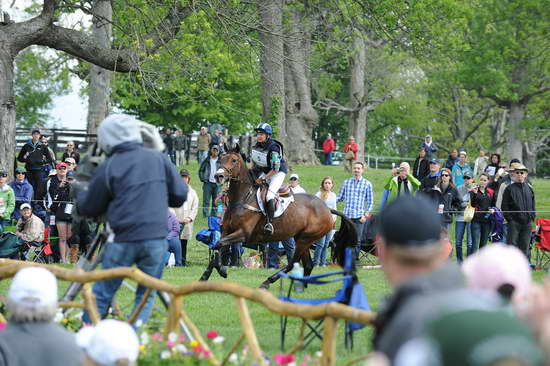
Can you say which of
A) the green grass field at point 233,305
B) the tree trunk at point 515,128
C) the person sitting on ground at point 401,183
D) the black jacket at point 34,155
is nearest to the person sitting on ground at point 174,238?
the green grass field at point 233,305

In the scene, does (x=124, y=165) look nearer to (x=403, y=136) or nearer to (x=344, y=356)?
(x=344, y=356)

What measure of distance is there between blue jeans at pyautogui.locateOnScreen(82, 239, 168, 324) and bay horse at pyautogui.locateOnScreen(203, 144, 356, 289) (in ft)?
21.7

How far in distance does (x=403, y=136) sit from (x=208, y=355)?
2774 inches

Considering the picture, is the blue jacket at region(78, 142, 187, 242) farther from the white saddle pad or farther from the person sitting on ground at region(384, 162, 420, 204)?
the person sitting on ground at region(384, 162, 420, 204)

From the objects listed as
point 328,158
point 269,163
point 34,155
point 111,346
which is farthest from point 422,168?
point 328,158

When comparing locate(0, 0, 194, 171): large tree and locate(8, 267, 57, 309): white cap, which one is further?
locate(0, 0, 194, 171): large tree

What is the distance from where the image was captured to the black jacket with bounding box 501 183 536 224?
59.7ft

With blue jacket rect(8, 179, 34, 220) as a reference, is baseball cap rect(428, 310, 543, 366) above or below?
above

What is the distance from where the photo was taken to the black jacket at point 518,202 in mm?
18203

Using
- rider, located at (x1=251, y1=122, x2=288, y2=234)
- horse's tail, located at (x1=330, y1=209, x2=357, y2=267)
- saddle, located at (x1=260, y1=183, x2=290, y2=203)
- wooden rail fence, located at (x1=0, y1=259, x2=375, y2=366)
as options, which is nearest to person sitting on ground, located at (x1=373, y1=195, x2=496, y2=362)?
wooden rail fence, located at (x1=0, y1=259, x2=375, y2=366)

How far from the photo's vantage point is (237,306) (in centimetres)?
707

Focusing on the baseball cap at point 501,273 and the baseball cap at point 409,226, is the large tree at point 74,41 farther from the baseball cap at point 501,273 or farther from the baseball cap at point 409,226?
the baseball cap at point 409,226

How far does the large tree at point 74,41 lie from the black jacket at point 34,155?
2.62m

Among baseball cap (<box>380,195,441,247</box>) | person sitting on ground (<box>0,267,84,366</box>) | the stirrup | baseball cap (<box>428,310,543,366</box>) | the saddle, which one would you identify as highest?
baseball cap (<box>380,195,441,247</box>)
